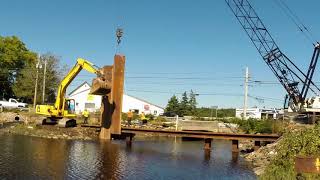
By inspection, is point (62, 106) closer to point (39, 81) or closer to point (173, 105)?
point (39, 81)

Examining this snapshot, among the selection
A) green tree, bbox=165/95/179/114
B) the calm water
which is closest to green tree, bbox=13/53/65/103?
green tree, bbox=165/95/179/114

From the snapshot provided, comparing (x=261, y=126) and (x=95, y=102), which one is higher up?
(x=95, y=102)

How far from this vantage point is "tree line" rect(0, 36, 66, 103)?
90.3 metres

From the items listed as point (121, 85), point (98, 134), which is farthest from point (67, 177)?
point (98, 134)

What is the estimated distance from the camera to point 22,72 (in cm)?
9212

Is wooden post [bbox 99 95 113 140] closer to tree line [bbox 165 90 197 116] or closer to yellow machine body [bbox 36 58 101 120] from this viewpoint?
yellow machine body [bbox 36 58 101 120]

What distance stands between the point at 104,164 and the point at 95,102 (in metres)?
67.5

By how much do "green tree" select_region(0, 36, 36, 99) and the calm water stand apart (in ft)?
221

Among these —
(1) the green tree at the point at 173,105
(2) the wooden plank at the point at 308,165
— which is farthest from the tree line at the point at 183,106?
(2) the wooden plank at the point at 308,165

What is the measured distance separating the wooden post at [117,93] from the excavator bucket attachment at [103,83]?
0.45 m

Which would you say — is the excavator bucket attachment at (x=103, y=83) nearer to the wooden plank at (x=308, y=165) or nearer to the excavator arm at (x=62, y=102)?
the excavator arm at (x=62, y=102)

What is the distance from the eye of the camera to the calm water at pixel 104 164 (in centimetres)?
2125

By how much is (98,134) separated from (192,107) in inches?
3184

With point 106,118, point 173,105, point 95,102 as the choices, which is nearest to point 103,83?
point 106,118
